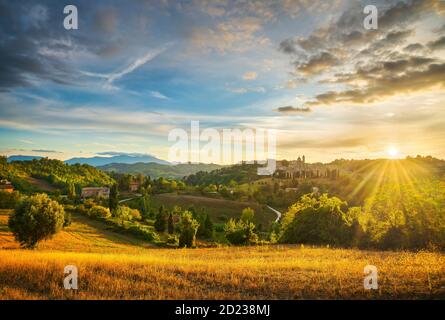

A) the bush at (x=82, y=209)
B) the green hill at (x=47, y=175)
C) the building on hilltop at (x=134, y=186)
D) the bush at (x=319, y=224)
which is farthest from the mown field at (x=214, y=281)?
the building on hilltop at (x=134, y=186)

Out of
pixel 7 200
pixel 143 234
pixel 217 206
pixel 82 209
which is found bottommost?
pixel 143 234

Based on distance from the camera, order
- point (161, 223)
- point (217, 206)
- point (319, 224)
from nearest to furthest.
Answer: point (319, 224), point (161, 223), point (217, 206)

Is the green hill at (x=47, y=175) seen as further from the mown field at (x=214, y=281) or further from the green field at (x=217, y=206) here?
the mown field at (x=214, y=281)

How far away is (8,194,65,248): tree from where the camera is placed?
28.6 m

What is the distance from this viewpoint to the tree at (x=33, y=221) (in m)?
28.6

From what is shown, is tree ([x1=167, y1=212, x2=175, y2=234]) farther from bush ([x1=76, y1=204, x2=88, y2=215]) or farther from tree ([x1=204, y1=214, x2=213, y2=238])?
bush ([x1=76, y1=204, x2=88, y2=215])

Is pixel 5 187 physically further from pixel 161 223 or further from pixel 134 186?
pixel 134 186

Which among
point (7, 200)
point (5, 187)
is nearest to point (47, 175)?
point (5, 187)

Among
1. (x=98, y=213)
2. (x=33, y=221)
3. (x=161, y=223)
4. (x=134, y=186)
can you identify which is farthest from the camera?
(x=134, y=186)

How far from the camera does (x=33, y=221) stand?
94.0ft
